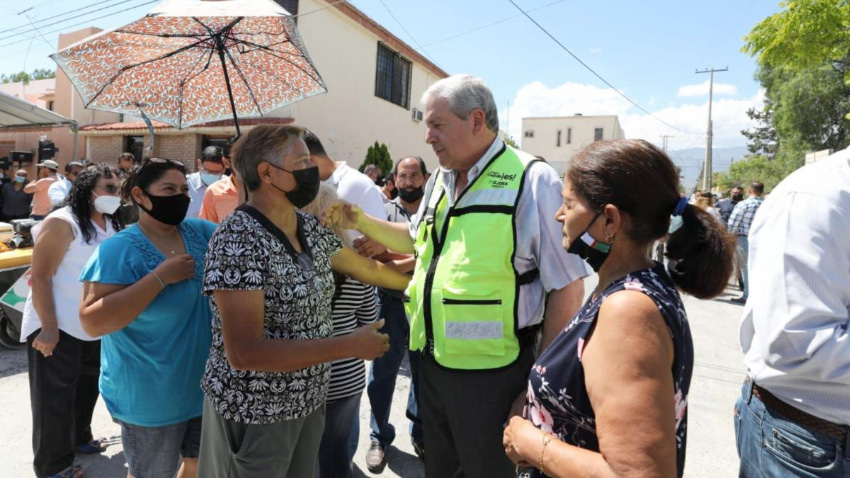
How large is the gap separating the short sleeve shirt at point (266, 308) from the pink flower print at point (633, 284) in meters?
1.06

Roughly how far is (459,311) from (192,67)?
9.59ft

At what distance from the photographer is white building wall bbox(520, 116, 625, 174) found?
57438mm

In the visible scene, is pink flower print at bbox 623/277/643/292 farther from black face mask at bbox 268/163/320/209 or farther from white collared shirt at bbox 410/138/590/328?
black face mask at bbox 268/163/320/209

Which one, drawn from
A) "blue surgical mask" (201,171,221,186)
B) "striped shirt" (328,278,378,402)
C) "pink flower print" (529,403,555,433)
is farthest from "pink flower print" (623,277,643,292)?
"blue surgical mask" (201,171,221,186)

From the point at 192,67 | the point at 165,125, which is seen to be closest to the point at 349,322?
the point at 192,67

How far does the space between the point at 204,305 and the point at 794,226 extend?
217 centimetres

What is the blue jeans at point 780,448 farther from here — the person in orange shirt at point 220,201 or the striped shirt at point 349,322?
the person in orange shirt at point 220,201

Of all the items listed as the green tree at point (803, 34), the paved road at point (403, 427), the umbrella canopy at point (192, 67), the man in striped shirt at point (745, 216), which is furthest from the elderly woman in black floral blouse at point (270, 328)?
the green tree at point (803, 34)

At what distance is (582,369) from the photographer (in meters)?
1.23

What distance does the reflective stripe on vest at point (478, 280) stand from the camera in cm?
182

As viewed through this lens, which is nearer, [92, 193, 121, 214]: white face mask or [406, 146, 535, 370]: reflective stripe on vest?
[406, 146, 535, 370]: reflective stripe on vest

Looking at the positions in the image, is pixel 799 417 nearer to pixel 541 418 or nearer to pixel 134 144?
pixel 541 418

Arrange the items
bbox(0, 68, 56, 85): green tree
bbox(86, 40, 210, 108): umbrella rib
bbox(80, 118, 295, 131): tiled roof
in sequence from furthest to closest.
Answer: bbox(0, 68, 56, 85): green tree
bbox(80, 118, 295, 131): tiled roof
bbox(86, 40, 210, 108): umbrella rib

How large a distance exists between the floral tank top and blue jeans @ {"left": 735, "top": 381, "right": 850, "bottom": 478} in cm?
43
